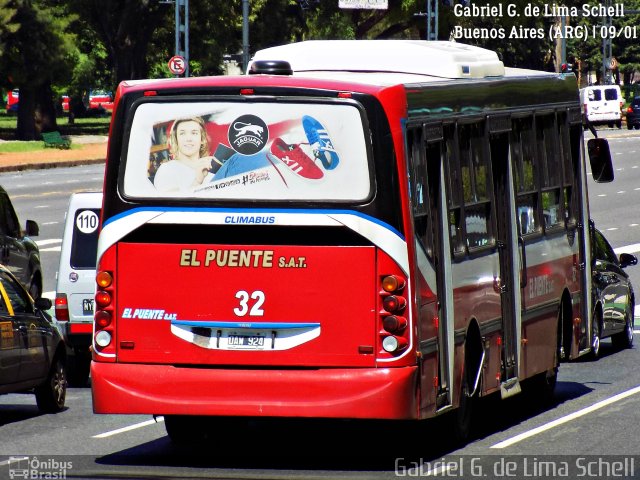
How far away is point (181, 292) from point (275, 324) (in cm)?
67

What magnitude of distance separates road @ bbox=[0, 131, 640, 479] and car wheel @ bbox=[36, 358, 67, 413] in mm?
130

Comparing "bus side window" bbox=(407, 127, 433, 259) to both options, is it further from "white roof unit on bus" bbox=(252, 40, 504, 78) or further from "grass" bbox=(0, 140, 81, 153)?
"grass" bbox=(0, 140, 81, 153)

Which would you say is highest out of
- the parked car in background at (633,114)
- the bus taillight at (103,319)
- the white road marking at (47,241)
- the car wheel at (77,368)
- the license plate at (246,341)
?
the bus taillight at (103,319)

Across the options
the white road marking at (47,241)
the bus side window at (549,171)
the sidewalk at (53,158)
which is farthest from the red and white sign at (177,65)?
the bus side window at (549,171)

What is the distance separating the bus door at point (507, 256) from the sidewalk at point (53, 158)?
36.8 m

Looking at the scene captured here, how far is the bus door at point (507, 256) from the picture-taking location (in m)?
12.7

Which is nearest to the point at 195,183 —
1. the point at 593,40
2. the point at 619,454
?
the point at 619,454

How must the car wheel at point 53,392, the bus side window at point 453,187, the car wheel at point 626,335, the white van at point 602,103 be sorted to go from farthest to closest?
the white van at point 602,103 < the car wheel at point 626,335 < the car wheel at point 53,392 < the bus side window at point 453,187

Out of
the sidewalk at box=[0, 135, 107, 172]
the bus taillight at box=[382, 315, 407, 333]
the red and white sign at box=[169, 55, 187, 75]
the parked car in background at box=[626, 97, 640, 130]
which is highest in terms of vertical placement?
the red and white sign at box=[169, 55, 187, 75]

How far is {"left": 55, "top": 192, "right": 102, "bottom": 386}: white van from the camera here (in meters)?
16.8

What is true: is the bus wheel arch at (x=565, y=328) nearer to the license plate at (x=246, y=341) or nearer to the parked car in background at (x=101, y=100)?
the license plate at (x=246, y=341)

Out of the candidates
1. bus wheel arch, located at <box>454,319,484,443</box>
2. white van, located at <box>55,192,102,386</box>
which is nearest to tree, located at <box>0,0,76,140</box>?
white van, located at <box>55,192,102,386</box>

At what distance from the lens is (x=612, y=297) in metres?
19.9

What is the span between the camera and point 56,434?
12836mm
